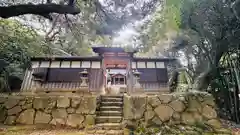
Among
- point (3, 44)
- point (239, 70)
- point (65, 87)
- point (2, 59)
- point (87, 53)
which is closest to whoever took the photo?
point (3, 44)

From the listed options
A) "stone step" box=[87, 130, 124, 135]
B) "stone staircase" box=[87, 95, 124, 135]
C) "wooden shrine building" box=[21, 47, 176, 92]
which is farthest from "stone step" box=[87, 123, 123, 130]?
"wooden shrine building" box=[21, 47, 176, 92]

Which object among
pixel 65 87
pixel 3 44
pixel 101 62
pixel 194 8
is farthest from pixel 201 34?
pixel 65 87

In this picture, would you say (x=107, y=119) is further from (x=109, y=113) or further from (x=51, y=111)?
(x=51, y=111)

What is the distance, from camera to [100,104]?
218 inches

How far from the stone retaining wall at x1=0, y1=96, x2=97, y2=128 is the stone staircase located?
13.6 inches

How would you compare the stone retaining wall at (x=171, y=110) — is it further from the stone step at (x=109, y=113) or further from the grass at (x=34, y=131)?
the grass at (x=34, y=131)

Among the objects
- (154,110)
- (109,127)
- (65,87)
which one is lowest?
(109,127)

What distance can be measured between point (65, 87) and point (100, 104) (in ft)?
14.5

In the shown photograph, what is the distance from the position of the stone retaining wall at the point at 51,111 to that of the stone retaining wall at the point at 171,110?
1154 millimetres

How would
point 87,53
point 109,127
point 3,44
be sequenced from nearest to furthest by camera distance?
1. point 109,127
2. point 3,44
3. point 87,53

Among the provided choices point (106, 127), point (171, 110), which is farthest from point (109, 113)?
point (171, 110)

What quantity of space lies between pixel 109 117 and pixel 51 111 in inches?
65.5

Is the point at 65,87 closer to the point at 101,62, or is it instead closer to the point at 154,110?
the point at 101,62

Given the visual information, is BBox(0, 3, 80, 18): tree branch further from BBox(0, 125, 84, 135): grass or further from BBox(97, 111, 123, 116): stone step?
BBox(97, 111, 123, 116): stone step
